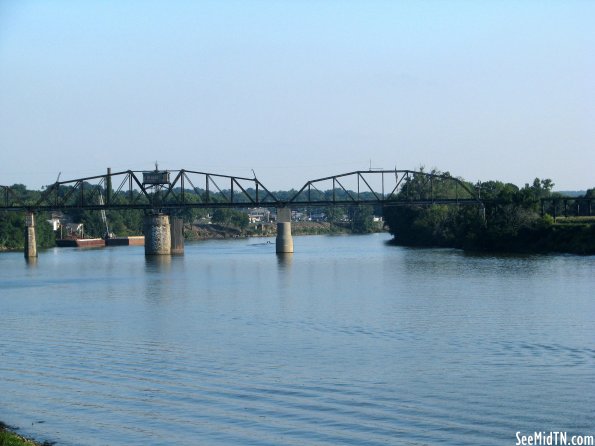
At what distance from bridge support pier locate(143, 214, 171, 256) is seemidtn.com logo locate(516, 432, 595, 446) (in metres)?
110

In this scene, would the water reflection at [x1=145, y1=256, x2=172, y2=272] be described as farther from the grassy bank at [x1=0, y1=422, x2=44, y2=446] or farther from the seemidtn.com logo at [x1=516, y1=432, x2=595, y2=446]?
the seemidtn.com logo at [x1=516, y1=432, x2=595, y2=446]

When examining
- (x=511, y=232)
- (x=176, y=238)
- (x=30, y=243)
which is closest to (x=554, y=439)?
(x=511, y=232)

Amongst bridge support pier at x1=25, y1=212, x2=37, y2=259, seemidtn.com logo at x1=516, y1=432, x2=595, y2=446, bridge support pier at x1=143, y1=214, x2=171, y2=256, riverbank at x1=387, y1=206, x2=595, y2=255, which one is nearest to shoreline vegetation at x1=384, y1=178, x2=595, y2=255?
riverbank at x1=387, y1=206, x2=595, y2=255

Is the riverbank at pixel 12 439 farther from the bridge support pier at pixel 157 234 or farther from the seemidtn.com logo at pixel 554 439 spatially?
the bridge support pier at pixel 157 234

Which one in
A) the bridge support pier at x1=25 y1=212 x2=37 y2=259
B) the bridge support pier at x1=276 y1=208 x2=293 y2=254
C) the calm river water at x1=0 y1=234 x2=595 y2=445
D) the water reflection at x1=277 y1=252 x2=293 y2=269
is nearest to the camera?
the calm river water at x1=0 y1=234 x2=595 y2=445

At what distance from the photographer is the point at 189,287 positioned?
2682 inches

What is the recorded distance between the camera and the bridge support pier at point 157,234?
131 m

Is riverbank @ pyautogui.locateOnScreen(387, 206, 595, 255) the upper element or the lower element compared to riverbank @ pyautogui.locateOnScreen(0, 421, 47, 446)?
upper

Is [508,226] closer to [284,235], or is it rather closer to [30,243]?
[284,235]

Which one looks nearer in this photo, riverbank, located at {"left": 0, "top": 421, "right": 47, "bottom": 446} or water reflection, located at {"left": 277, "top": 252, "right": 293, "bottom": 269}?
riverbank, located at {"left": 0, "top": 421, "right": 47, "bottom": 446}

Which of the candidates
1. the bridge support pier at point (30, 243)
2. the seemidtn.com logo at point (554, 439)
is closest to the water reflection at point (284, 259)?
the bridge support pier at point (30, 243)

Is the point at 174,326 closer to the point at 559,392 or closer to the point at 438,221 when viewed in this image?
the point at 559,392

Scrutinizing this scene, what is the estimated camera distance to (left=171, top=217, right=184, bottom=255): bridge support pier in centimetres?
13562

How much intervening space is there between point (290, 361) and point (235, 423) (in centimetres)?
822
